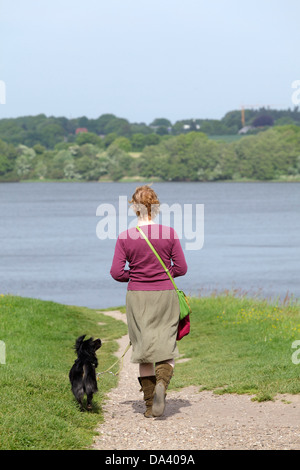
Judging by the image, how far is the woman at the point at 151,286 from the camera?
7535 mm

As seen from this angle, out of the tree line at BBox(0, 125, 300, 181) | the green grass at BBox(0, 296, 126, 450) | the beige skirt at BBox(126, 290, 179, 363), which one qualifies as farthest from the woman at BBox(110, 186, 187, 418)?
the tree line at BBox(0, 125, 300, 181)

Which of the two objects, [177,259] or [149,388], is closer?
[177,259]

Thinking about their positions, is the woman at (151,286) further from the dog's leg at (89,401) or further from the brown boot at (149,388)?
the dog's leg at (89,401)

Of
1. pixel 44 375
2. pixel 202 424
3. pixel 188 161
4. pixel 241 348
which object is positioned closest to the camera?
pixel 202 424

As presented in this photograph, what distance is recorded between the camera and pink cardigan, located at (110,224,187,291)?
7.53 m

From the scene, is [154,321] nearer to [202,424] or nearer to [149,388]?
[149,388]

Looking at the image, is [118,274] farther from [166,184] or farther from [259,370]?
[166,184]

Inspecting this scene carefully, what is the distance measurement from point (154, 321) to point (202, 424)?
3.92 ft

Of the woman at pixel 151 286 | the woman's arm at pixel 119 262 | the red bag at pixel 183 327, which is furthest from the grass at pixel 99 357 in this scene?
the woman's arm at pixel 119 262

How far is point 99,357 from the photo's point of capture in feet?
45.4

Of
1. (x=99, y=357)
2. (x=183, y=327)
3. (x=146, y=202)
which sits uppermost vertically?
(x=146, y=202)

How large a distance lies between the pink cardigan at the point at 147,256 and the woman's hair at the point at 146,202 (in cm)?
14

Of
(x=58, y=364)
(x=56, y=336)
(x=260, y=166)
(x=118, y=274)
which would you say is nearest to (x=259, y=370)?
(x=58, y=364)

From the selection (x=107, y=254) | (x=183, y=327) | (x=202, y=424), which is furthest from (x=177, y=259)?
(x=107, y=254)
